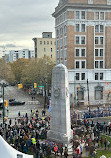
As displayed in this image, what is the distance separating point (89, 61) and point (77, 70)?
10.6 ft

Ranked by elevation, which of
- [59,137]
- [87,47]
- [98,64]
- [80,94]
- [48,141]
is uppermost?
[87,47]

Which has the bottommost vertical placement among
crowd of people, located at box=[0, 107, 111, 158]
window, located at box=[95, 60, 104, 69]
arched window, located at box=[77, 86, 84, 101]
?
crowd of people, located at box=[0, 107, 111, 158]

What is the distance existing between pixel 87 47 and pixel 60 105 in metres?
30.3

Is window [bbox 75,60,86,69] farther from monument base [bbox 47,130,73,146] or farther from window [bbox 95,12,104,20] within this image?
monument base [bbox 47,130,73,146]

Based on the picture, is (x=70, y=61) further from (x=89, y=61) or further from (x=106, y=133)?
(x=106, y=133)

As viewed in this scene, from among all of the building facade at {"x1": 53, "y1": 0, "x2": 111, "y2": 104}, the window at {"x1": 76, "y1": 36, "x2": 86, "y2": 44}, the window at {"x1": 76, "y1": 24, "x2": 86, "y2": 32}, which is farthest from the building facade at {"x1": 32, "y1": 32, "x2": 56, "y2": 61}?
the window at {"x1": 76, "y1": 24, "x2": 86, "y2": 32}

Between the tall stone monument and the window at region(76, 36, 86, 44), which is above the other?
the window at region(76, 36, 86, 44)

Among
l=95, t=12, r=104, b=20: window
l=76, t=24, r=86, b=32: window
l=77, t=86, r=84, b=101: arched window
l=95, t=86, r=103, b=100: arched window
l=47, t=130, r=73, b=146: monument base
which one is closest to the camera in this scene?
l=47, t=130, r=73, b=146: monument base

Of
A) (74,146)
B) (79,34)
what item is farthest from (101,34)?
(74,146)

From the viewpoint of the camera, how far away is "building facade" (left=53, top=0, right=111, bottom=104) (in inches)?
2056

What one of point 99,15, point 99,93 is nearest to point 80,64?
point 99,93

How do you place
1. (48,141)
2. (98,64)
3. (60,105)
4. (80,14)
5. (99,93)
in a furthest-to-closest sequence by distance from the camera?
(99,93) < (98,64) < (80,14) < (48,141) < (60,105)

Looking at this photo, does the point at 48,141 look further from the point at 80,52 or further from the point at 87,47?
the point at 87,47

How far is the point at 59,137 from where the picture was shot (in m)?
25.5
